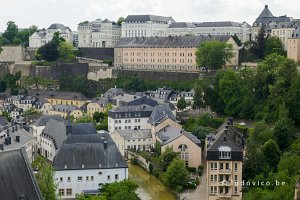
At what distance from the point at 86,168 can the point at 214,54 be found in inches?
1364

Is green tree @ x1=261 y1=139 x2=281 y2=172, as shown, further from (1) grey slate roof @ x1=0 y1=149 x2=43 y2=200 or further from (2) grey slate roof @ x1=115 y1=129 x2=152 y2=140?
(1) grey slate roof @ x1=0 y1=149 x2=43 y2=200

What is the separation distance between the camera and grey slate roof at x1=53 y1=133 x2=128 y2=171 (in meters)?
30.9

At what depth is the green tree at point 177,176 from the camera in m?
33.1

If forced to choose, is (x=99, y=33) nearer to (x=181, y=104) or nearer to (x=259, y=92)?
(x=181, y=104)

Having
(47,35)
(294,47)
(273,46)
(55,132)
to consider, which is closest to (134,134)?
→ (55,132)

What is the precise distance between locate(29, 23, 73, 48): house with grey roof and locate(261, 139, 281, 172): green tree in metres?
72.2

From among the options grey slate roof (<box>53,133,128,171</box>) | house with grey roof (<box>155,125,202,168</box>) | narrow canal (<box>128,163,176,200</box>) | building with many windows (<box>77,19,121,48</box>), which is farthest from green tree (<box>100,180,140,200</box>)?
building with many windows (<box>77,19,121,48</box>)

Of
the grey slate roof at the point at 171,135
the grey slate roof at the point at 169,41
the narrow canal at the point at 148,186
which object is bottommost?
the narrow canal at the point at 148,186

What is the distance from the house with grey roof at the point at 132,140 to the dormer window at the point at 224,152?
44.9 ft

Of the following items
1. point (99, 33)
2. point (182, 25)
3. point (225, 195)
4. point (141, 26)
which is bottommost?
point (225, 195)

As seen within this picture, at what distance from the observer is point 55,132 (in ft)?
133

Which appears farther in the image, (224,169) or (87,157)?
(87,157)

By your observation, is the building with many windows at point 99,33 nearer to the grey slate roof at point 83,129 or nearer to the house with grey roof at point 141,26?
the house with grey roof at point 141,26

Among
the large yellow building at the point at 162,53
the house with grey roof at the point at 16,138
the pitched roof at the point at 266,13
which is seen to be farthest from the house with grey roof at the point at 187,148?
the pitched roof at the point at 266,13
